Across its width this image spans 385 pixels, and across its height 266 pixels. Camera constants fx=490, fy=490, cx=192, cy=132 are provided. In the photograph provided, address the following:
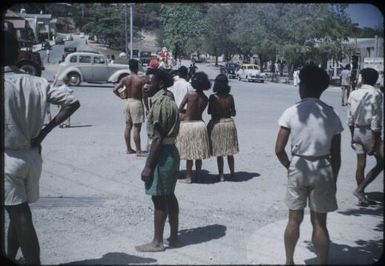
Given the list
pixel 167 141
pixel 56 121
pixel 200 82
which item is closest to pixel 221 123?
pixel 200 82

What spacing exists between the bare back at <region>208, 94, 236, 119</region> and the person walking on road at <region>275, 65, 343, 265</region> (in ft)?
11.1

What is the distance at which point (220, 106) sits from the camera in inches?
291

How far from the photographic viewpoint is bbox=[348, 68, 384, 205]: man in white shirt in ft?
19.5

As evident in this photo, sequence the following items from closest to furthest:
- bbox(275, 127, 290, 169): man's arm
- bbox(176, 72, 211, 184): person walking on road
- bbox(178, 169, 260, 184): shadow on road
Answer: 1. bbox(275, 127, 290, 169): man's arm
2. bbox(176, 72, 211, 184): person walking on road
3. bbox(178, 169, 260, 184): shadow on road

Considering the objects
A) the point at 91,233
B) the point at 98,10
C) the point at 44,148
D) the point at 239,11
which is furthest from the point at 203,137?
the point at 98,10

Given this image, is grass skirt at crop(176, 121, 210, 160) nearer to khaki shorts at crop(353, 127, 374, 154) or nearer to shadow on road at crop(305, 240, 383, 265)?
khaki shorts at crop(353, 127, 374, 154)

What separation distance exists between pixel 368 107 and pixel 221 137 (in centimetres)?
227

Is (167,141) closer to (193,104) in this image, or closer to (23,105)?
(23,105)

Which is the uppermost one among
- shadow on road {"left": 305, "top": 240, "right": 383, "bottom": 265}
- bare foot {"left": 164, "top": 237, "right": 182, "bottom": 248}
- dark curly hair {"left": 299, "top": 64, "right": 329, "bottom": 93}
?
dark curly hair {"left": 299, "top": 64, "right": 329, "bottom": 93}

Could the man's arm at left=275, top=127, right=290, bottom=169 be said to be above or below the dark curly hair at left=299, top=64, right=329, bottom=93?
below

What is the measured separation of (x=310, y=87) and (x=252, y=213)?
92.6 inches

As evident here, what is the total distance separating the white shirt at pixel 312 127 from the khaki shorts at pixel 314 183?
3.5 inches

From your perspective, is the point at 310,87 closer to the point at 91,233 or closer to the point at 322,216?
the point at 322,216

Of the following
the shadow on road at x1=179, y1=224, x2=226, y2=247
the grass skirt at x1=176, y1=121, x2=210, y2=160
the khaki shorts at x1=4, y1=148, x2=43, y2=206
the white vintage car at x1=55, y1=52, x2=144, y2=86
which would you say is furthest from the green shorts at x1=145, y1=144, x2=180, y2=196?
the white vintage car at x1=55, y1=52, x2=144, y2=86
